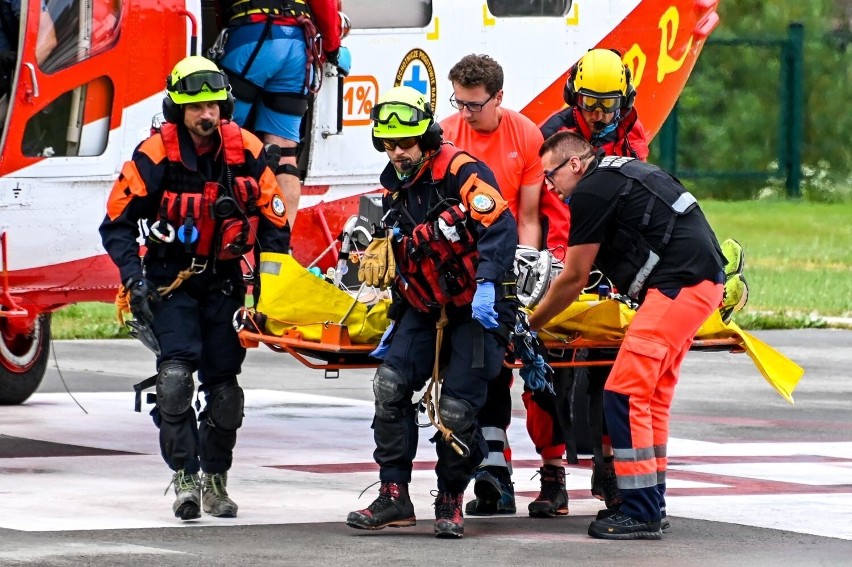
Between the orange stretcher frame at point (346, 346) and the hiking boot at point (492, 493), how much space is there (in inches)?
23.1

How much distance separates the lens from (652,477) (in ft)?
27.0

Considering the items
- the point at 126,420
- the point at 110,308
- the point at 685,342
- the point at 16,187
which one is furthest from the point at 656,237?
the point at 110,308

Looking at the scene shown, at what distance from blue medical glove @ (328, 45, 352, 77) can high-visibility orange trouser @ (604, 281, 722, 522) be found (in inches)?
132

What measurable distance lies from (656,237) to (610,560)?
4.86ft

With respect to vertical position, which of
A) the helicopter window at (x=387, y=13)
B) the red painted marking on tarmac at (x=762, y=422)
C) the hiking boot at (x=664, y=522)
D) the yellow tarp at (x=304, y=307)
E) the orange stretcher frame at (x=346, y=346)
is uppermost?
the helicopter window at (x=387, y=13)

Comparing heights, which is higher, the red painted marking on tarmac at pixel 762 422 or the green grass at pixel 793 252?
the green grass at pixel 793 252

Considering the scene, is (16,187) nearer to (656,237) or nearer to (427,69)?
(427,69)

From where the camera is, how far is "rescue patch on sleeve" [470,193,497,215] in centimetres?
811

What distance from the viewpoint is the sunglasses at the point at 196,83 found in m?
8.53

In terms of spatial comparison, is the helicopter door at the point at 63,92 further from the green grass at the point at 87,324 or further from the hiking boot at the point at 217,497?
the green grass at the point at 87,324

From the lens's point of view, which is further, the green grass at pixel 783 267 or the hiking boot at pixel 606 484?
the green grass at pixel 783 267

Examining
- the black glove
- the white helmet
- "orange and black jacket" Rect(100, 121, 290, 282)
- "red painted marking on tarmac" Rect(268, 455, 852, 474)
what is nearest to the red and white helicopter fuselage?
"red painted marking on tarmac" Rect(268, 455, 852, 474)

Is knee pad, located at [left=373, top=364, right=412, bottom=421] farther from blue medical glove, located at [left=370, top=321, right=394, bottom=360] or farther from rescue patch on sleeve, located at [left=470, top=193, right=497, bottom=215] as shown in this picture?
rescue patch on sleeve, located at [left=470, top=193, right=497, bottom=215]

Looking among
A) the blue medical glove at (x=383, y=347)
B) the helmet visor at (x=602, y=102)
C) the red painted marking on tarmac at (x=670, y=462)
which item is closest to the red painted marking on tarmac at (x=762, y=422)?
the red painted marking on tarmac at (x=670, y=462)
